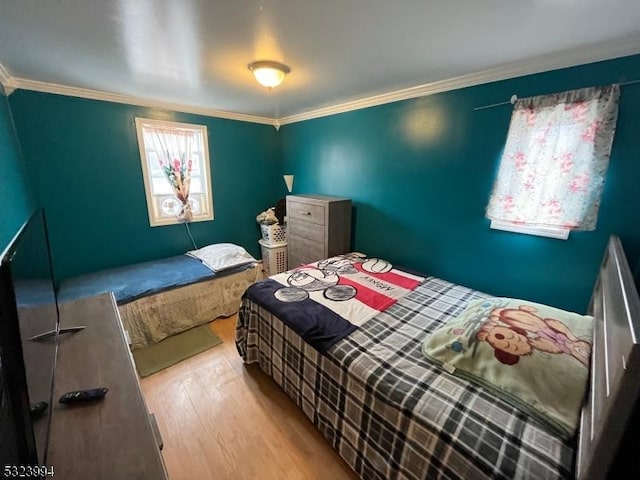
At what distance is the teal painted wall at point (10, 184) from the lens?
5.08 feet

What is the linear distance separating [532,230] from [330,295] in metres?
1.46

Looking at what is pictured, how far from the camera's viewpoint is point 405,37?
53.9 inches

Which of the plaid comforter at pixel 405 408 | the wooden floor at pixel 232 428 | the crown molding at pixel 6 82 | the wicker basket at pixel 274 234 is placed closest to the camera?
the plaid comforter at pixel 405 408

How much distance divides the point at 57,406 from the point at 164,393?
99 cm

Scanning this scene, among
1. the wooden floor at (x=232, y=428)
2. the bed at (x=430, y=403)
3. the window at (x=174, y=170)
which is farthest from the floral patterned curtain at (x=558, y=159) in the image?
the window at (x=174, y=170)

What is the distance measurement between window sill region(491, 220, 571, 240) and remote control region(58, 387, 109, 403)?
7.97 ft

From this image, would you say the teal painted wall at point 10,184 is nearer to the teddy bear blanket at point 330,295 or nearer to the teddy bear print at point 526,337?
the teddy bear blanket at point 330,295

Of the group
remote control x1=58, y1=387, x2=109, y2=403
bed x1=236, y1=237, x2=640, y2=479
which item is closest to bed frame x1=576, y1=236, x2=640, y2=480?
bed x1=236, y1=237, x2=640, y2=479

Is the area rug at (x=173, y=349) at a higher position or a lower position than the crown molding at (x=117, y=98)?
lower

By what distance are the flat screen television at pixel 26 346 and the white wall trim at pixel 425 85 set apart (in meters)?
1.91

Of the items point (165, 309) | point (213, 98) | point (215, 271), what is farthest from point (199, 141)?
point (165, 309)

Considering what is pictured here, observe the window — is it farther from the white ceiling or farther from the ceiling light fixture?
the ceiling light fixture

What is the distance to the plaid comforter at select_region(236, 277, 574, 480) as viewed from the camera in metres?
0.83

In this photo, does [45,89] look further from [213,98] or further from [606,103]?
[606,103]
